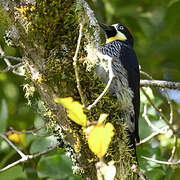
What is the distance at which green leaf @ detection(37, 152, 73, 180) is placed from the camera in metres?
2.94

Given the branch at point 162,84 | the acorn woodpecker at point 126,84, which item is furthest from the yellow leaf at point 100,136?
the branch at point 162,84

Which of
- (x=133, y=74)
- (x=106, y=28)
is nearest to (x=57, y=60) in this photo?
(x=133, y=74)

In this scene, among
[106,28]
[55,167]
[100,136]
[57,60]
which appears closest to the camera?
[100,136]

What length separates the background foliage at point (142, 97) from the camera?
287cm

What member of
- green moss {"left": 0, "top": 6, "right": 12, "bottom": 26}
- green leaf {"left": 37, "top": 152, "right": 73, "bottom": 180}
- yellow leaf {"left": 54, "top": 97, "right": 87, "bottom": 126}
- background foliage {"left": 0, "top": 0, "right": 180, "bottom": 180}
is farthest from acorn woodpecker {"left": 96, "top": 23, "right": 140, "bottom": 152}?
yellow leaf {"left": 54, "top": 97, "right": 87, "bottom": 126}

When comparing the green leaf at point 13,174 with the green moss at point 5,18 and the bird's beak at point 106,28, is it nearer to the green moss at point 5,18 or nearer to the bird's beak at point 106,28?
the green moss at point 5,18

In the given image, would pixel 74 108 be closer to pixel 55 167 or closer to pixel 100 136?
pixel 100 136

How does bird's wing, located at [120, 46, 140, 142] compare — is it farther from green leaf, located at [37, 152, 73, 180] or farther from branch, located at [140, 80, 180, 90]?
green leaf, located at [37, 152, 73, 180]

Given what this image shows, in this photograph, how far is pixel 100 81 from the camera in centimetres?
225

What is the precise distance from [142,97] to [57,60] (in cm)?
134

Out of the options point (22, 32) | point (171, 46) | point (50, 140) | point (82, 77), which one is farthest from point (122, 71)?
point (171, 46)

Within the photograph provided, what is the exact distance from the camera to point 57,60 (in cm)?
204

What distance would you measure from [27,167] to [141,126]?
1.24 metres

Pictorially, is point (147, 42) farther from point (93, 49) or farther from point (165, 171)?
point (93, 49)
